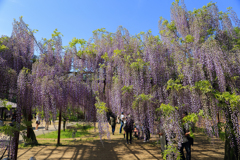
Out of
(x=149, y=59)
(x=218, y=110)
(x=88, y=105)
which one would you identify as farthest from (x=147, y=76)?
(x=88, y=105)

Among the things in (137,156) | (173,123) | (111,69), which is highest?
(111,69)

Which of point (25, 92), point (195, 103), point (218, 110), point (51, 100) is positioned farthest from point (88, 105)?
point (218, 110)

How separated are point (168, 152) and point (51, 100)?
447cm

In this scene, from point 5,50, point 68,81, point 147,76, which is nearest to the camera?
point 147,76

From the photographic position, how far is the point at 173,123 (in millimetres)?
4527

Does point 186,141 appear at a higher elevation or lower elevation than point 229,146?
higher

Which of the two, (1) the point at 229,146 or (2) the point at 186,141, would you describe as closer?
(2) the point at 186,141

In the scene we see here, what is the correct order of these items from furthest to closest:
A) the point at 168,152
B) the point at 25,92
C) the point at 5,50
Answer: the point at 5,50 → the point at 25,92 → the point at 168,152

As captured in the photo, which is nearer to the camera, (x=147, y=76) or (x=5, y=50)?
(x=147, y=76)

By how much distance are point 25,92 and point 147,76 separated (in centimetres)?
463

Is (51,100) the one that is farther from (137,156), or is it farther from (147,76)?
(137,156)

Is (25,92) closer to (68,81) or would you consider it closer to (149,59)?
(68,81)

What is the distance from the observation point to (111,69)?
7492 mm

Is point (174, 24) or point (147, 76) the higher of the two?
point (174, 24)
